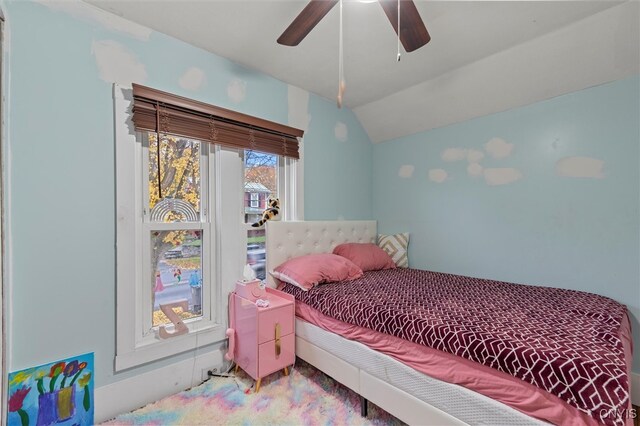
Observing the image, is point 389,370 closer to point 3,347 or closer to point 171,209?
point 171,209

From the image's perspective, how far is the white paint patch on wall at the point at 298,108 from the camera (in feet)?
8.70

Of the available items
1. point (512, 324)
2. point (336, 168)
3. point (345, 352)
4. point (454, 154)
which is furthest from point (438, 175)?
point (345, 352)

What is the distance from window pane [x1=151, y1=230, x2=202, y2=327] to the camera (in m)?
1.98

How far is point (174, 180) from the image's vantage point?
2074 millimetres

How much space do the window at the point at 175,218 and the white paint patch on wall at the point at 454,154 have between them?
1724 mm

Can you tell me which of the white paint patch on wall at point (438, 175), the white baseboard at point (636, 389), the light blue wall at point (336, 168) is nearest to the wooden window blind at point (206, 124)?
the light blue wall at point (336, 168)

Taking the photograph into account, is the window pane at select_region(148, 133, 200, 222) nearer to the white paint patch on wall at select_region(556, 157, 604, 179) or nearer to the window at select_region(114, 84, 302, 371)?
the window at select_region(114, 84, 302, 371)

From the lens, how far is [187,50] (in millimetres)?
2043

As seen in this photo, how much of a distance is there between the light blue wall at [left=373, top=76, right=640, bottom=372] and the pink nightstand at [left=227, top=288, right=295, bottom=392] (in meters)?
1.65

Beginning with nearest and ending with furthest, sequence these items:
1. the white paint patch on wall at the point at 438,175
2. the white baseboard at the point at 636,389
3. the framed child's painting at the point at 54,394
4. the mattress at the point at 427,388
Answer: the mattress at the point at 427,388 → the framed child's painting at the point at 54,394 → the white baseboard at the point at 636,389 → the white paint patch on wall at the point at 438,175

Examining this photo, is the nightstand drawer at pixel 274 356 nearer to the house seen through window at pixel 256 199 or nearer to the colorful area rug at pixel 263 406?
the colorful area rug at pixel 263 406

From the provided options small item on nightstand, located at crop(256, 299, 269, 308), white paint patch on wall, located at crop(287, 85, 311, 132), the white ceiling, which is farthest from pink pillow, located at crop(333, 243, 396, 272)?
the white ceiling

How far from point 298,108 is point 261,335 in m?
2.00

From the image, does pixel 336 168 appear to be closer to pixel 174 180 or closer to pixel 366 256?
pixel 366 256
